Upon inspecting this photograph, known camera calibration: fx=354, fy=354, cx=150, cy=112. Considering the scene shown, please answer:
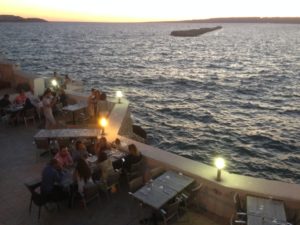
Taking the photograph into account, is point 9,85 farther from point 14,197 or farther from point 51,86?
point 14,197

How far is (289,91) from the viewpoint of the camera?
3944 cm

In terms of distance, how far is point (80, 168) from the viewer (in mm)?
8492

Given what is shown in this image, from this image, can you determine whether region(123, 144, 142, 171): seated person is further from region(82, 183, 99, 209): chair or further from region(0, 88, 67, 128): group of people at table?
region(0, 88, 67, 128): group of people at table

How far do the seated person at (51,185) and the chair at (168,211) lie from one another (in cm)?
262

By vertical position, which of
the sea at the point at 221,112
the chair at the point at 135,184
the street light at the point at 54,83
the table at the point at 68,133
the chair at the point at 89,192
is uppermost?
the street light at the point at 54,83

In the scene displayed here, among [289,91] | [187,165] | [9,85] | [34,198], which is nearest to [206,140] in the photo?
[9,85]

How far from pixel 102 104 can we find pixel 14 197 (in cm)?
632

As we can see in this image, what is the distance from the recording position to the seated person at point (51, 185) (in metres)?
8.43

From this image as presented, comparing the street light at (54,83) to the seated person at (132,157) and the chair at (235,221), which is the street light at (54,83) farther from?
the chair at (235,221)

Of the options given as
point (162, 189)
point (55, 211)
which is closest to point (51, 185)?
point (55, 211)

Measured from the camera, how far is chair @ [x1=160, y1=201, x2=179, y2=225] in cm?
761

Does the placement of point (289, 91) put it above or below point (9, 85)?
below

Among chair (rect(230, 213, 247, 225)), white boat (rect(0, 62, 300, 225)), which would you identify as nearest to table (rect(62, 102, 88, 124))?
white boat (rect(0, 62, 300, 225))

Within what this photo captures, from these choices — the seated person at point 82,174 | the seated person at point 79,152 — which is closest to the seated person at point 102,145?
the seated person at point 79,152
